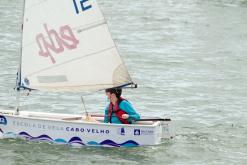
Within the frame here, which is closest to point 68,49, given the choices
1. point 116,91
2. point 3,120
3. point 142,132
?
point 116,91

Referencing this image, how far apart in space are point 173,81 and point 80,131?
9.64m

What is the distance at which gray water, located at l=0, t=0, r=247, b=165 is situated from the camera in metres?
18.6

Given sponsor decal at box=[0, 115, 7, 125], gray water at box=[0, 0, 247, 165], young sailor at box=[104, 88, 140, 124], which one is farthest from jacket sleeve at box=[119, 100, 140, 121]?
sponsor decal at box=[0, 115, 7, 125]

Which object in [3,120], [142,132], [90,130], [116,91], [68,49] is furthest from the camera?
[68,49]

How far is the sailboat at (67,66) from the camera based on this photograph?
18281 mm

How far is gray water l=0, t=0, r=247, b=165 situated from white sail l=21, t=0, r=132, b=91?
1563 mm

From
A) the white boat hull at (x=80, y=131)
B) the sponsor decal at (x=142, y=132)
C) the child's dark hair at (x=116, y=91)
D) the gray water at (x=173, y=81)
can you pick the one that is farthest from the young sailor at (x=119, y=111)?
the gray water at (x=173, y=81)

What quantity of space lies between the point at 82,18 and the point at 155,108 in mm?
5700

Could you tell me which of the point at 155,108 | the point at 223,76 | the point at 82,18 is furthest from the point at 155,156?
the point at 223,76

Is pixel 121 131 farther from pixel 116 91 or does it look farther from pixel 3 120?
pixel 3 120

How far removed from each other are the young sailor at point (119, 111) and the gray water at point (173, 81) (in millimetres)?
675

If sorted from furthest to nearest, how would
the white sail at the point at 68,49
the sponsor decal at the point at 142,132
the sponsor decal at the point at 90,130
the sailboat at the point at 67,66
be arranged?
1. the white sail at the point at 68,49
2. the sailboat at the point at 67,66
3. the sponsor decal at the point at 90,130
4. the sponsor decal at the point at 142,132

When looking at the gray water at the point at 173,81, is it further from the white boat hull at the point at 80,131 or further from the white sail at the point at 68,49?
the white sail at the point at 68,49

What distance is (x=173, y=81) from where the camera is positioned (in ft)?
89.9
